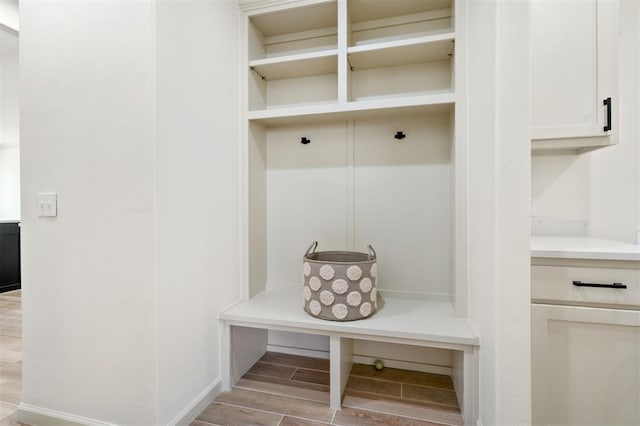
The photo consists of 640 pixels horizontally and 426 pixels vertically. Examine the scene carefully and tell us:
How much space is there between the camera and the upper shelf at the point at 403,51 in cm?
174

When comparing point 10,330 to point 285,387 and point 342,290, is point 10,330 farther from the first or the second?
point 342,290

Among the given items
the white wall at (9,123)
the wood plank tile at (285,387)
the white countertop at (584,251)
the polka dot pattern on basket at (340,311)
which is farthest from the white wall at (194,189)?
the white wall at (9,123)

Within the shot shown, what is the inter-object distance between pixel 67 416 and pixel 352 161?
201cm

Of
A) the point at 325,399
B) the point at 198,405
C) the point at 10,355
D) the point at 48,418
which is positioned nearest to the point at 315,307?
the point at 325,399

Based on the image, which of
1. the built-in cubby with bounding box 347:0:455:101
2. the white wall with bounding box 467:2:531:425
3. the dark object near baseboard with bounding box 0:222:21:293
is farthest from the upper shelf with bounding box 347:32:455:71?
the dark object near baseboard with bounding box 0:222:21:293

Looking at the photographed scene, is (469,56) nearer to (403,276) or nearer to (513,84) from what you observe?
(513,84)

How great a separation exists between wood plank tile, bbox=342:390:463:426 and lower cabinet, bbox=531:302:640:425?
40 centimetres

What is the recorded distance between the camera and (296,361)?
2.13 m

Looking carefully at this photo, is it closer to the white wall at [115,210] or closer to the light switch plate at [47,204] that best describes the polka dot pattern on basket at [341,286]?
the white wall at [115,210]

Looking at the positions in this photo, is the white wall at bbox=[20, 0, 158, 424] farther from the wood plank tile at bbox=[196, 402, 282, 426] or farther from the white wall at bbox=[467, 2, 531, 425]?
the white wall at bbox=[467, 2, 531, 425]

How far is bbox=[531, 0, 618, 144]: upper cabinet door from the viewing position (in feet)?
4.62

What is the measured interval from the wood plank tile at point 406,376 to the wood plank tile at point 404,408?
0.67 ft

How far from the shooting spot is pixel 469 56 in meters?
1.60

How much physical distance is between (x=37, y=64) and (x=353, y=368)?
237cm
